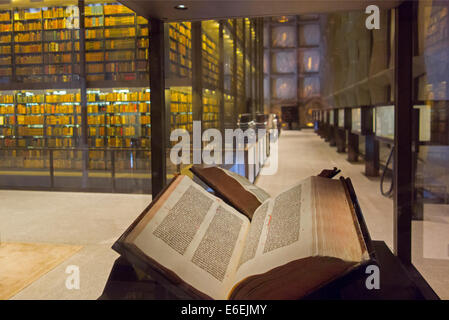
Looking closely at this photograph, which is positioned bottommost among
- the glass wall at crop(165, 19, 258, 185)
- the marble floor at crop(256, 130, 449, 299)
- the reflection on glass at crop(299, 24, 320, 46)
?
the marble floor at crop(256, 130, 449, 299)

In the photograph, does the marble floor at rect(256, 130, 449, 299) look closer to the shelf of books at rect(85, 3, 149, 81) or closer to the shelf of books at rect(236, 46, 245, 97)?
the shelf of books at rect(85, 3, 149, 81)

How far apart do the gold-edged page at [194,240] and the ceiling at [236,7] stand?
597 millimetres

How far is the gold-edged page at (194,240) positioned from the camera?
59cm

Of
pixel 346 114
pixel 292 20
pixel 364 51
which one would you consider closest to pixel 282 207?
pixel 346 114

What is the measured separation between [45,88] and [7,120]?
37.3 inches

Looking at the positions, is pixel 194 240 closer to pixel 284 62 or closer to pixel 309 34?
pixel 309 34

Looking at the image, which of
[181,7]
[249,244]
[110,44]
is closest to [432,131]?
[181,7]

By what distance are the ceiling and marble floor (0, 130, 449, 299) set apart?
2.63 feet

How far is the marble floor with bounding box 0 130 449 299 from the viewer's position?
5.61 ft

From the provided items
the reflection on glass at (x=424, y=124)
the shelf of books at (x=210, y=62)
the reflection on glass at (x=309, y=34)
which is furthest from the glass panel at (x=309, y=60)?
the reflection on glass at (x=424, y=124)

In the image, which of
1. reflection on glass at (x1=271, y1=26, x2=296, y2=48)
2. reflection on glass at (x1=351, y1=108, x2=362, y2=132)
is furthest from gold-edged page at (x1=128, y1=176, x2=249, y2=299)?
reflection on glass at (x1=271, y1=26, x2=296, y2=48)

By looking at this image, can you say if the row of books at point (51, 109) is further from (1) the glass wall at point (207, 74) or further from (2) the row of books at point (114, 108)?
(1) the glass wall at point (207, 74)

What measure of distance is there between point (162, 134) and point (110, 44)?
6510mm

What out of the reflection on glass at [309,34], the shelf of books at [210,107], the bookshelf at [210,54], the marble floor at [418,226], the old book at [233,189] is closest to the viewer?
the old book at [233,189]
